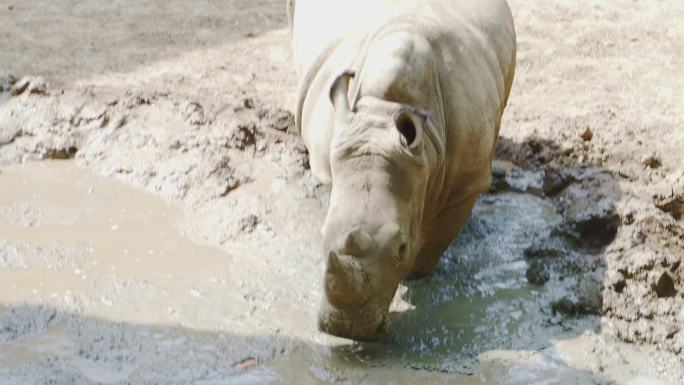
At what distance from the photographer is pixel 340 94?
4.09m

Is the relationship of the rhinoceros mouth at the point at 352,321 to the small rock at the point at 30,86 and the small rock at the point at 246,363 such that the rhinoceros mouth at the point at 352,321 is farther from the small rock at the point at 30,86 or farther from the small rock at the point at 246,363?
the small rock at the point at 30,86

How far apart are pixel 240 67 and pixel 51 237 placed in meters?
3.02

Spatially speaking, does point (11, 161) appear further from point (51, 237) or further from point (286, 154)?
point (286, 154)

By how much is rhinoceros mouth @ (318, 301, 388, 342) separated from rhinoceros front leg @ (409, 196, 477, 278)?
83cm

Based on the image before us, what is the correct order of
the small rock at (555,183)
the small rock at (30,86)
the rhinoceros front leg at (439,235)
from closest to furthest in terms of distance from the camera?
the rhinoceros front leg at (439,235), the small rock at (555,183), the small rock at (30,86)

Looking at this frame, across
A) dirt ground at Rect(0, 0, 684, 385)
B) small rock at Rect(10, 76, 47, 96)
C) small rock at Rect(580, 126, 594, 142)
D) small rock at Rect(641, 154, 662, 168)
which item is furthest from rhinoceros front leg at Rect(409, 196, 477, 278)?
small rock at Rect(10, 76, 47, 96)

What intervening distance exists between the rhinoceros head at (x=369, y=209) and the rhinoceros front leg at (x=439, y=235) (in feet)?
2.23

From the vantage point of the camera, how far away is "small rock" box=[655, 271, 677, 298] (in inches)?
180

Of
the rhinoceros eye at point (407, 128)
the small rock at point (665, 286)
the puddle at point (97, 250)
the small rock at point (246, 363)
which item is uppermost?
the rhinoceros eye at point (407, 128)

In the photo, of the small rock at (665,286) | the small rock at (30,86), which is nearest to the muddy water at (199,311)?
the small rock at (665,286)

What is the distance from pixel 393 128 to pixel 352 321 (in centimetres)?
83

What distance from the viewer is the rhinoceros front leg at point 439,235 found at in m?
4.77

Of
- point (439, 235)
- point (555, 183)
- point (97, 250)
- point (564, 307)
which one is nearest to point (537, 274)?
point (564, 307)

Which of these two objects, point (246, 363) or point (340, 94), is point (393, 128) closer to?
point (340, 94)
